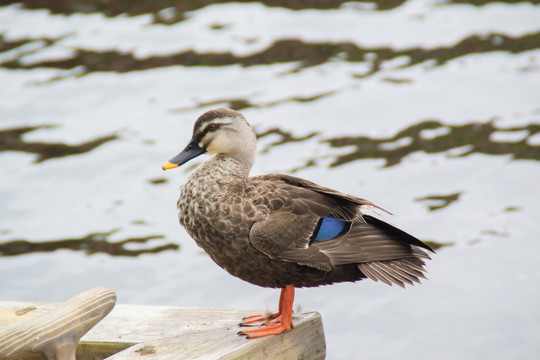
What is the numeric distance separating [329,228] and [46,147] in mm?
5318

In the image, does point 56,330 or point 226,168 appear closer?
point 56,330

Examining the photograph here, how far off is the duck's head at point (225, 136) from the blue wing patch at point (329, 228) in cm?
55

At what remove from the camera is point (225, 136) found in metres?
4.48

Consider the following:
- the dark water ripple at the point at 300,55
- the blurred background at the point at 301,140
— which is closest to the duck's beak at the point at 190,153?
the blurred background at the point at 301,140

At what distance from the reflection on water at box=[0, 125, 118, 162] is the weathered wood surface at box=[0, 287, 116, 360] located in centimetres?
584

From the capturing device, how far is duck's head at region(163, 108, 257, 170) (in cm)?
447

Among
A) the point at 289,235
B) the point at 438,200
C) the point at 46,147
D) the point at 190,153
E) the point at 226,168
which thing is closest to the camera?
the point at 289,235

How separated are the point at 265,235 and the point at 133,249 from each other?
145 inches

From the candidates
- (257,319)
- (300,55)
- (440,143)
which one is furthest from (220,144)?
(300,55)

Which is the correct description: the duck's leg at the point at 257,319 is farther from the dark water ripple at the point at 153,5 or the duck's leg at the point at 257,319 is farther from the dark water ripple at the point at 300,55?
the dark water ripple at the point at 153,5

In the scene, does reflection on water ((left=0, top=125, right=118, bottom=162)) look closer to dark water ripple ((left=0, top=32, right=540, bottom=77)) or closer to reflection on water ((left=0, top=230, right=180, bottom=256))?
reflection on water ((left=0, top=230, right=180, bottom=256))

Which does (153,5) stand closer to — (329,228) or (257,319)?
(329,228)

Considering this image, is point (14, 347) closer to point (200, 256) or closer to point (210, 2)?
point (200, 256)

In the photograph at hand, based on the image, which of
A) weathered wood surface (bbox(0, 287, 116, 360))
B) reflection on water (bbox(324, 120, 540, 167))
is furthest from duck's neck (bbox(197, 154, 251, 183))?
reflection on water (bbox(324, 120, 540, 167))
